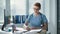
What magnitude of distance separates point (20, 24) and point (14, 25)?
0.20 meters

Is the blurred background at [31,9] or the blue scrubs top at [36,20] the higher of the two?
the blurred background at [31,9]

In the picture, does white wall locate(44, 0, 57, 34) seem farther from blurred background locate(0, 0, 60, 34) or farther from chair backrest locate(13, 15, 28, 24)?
chair backrest locate(13, 15, 28, 24)

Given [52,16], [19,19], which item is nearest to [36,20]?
[19,19]

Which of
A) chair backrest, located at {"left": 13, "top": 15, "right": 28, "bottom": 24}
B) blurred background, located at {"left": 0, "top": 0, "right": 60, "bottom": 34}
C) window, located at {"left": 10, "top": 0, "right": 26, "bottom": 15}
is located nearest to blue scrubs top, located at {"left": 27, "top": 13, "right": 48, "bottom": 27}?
chair backrest, located at {"left": 13, "top": 15, "right": 28, "bottom": 24}

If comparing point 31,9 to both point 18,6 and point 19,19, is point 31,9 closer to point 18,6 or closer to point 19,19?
point 18,6

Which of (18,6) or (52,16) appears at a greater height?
A: (18,6)

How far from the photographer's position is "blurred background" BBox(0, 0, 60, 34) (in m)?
2.55

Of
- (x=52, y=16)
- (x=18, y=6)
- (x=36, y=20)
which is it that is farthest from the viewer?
(x=18, y=6)

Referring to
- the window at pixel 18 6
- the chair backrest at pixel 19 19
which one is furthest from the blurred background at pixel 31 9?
the chair backrest at pixel 19 19

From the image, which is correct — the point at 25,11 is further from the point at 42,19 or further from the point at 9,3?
the point at 42,19

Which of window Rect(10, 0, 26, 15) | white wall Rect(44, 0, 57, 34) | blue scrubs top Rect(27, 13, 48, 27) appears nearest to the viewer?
blue scrubs top Rect(27, 13, 48, 27)

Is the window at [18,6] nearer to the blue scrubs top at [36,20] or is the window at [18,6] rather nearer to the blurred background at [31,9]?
the blurred background at [31,9]

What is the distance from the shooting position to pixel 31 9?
2.67m

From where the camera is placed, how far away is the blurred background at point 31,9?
2.55 m
